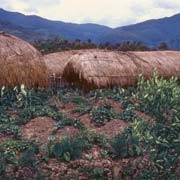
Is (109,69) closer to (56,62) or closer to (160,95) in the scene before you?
(56,62)

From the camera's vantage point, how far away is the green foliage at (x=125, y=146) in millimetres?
11297

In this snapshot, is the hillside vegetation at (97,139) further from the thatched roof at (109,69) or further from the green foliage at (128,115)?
the thatched roof at (109,69)

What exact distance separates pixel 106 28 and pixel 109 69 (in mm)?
82968

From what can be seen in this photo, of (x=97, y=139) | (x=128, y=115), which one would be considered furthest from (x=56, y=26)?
(x=97, y=139)

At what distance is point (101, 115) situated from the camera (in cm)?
1366

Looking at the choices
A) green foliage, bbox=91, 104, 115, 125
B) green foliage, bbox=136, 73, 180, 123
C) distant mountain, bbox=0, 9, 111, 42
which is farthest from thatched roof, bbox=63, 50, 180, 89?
distant mountain, bbox=0, 9, 111, 42

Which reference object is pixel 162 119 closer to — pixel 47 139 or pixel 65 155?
pixel 65 155

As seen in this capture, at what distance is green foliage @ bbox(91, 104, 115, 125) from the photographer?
1342 cm

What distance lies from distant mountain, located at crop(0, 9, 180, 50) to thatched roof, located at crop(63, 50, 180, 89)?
46.7 meters

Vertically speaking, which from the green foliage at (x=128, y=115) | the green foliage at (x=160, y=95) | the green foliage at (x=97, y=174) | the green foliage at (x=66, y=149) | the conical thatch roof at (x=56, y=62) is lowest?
the green foliage at (x=97, y=174)

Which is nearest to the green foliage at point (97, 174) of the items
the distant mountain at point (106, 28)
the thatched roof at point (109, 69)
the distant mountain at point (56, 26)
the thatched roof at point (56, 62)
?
the thatched roof at point (109, 69)

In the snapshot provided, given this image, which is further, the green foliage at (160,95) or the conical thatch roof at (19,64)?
the conical thatch roof at (19,64)

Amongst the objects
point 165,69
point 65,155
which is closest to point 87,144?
point 65,155

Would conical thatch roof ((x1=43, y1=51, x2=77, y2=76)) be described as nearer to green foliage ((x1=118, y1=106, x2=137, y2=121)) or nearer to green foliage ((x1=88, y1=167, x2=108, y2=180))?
green foliage ((x1=118, y1=106, x2=137, y2=121))
